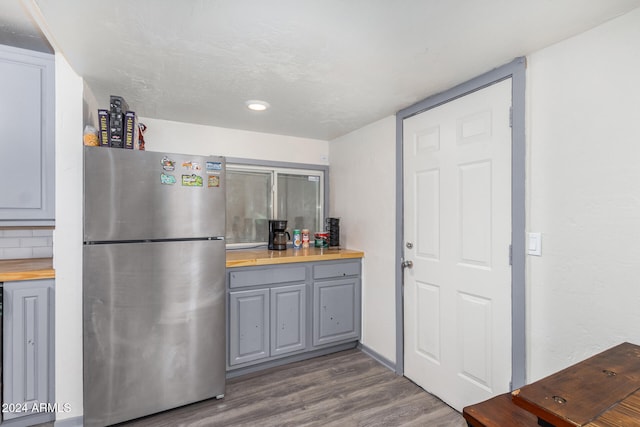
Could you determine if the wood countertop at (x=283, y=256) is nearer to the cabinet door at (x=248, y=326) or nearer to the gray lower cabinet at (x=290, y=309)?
the gray lower cabinet at (x=290, y=309)

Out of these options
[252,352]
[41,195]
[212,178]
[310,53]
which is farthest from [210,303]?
[310,53]

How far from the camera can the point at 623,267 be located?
1326 mm

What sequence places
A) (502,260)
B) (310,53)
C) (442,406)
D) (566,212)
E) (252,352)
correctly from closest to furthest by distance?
(566,212) < (310,53) < (502,260) < (442,406) < (252,352)

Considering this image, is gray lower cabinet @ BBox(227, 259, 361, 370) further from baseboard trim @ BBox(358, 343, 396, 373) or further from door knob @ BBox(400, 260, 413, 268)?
door knob @ BBox(400, 260, 413, 268)

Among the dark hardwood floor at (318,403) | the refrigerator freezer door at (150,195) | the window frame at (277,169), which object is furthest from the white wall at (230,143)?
the dark hardwood floor at (318,403)

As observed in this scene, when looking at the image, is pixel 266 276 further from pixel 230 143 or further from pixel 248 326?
pixel 230 143

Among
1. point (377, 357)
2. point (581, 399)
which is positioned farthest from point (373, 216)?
point (581, 399)

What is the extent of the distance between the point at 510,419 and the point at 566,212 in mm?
997

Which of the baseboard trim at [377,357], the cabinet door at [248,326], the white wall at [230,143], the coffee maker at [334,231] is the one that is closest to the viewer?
the cabinet door at [248,326]

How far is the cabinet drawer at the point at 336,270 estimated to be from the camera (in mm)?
2850

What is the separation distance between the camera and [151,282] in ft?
6.45

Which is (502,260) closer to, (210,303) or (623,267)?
(623,267)

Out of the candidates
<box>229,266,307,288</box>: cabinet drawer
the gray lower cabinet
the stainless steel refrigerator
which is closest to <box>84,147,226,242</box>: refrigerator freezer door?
the stainless steel refrigerator

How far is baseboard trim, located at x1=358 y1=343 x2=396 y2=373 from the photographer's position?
263 cm
